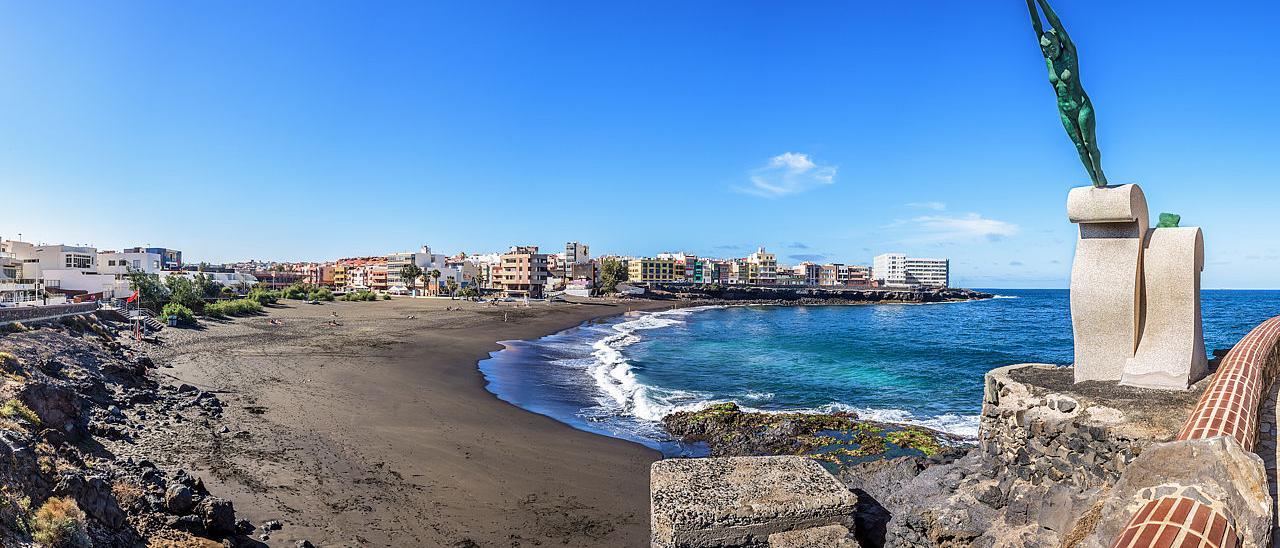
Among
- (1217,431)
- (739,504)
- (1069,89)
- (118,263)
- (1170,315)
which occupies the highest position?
(1069,89)

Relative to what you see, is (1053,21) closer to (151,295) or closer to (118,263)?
(151,295)

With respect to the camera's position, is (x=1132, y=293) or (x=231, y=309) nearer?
(x=1132, y=293)

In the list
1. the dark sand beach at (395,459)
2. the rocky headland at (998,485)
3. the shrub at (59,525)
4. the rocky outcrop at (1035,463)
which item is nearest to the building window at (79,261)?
the dark sand beach at (395,459)

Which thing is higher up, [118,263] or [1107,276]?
[118,263]

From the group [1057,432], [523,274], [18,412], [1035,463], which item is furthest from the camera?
[523,274]

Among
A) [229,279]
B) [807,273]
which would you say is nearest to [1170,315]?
[229,279]

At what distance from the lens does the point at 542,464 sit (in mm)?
12930

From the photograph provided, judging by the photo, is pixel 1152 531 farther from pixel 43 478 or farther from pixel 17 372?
pixel 17 372

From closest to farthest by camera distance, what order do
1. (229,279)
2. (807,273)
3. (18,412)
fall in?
(18,412), (229,279), (807,273)

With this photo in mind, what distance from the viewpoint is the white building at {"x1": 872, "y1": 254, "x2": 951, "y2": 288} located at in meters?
181

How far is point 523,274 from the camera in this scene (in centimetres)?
10119

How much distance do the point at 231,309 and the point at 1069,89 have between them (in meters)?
51.1

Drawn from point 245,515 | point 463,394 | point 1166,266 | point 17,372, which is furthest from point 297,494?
point 1166,266

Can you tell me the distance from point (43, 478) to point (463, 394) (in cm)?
1318
